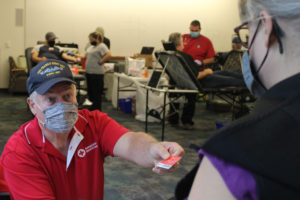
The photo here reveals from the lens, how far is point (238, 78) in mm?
4488

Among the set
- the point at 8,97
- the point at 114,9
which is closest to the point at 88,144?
the point at 8,97

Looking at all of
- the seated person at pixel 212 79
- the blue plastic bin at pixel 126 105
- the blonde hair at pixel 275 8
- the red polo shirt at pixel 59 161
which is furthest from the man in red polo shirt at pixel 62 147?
the blue plastic bin at pixel 126 105

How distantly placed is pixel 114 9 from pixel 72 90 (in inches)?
322

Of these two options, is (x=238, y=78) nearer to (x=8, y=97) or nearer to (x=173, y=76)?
(x=173, y=76)

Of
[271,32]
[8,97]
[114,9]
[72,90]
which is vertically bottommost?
[8,97]

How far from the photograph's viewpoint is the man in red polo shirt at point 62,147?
1.35 m

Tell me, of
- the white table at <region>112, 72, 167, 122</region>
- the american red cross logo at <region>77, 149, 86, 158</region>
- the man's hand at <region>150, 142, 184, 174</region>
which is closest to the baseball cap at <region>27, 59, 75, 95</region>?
the american red cross logo at <region>77, 149, 86, 158</region>

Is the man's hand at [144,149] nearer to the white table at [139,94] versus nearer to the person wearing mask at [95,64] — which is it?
the white table at [139,94]

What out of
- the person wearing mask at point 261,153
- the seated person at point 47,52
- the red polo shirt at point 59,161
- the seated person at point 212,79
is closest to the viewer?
the person wearing mask at point 261,153

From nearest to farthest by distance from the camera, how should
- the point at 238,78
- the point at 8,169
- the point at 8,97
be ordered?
the point at 8,169, the point at 238,78, the point at 8,97

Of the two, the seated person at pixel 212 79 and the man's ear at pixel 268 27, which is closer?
the man's ear at pixel 268 27

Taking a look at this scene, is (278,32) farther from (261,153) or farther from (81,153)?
(81,153)

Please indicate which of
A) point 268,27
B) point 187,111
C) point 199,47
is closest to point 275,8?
point 268,27

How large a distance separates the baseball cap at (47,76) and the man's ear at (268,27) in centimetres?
102
